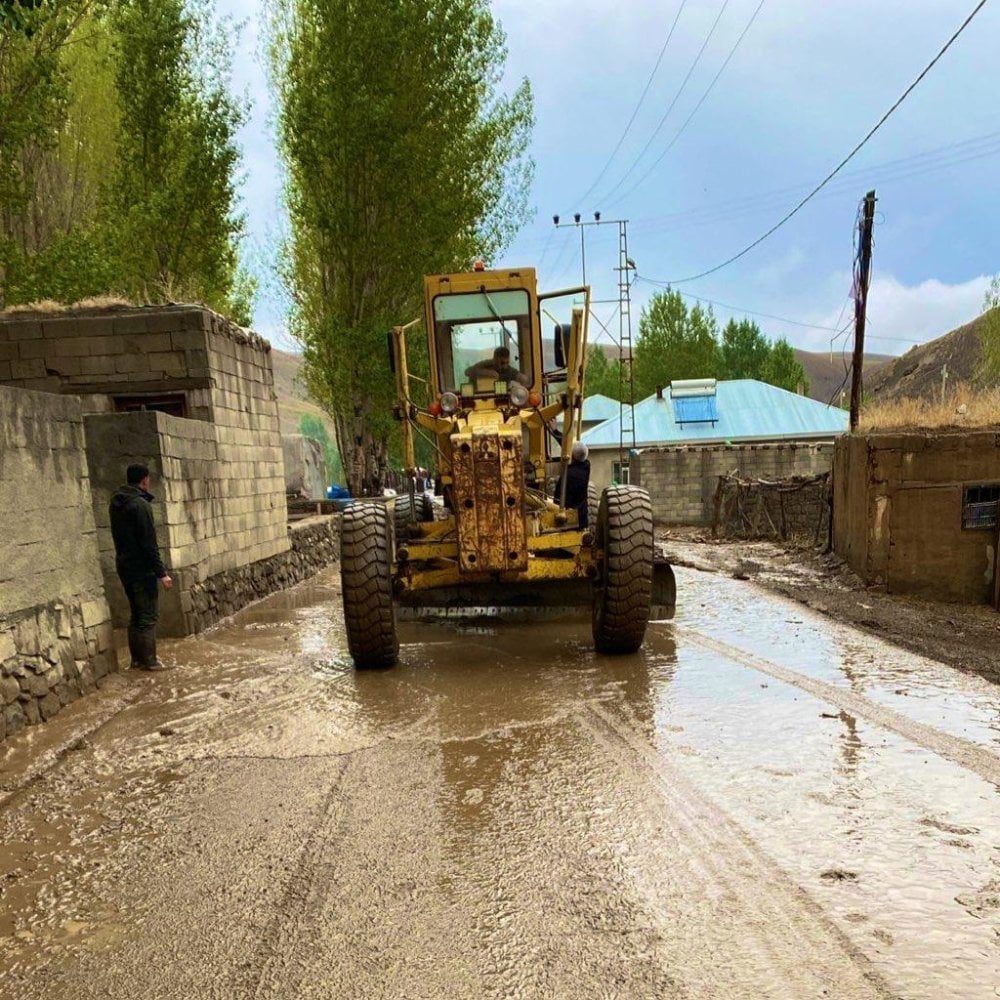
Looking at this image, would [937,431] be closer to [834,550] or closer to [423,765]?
[834,550]

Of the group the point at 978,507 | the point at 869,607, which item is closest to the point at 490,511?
the point at 869,607

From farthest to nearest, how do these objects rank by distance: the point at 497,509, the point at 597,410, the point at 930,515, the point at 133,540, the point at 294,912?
1. the point at 597,410
2. the point at 930,515
3. the point at 133,540
4. the point at 497,509
5. the point at 294,912

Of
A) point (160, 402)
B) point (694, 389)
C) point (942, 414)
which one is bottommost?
point (942, 414)

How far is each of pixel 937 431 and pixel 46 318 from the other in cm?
1163

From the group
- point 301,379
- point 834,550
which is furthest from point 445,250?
point 834,550

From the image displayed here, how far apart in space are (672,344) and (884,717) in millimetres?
51379

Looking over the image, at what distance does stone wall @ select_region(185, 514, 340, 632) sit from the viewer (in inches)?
360

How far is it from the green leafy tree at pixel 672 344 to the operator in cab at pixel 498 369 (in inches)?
1846

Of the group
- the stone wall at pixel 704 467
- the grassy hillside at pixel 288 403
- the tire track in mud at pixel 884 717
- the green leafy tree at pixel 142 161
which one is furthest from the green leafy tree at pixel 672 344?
the grassy hillside at pixel 288 403

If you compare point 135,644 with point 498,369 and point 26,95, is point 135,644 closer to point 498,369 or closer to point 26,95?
point 498,369

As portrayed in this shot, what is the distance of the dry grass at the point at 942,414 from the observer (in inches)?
464

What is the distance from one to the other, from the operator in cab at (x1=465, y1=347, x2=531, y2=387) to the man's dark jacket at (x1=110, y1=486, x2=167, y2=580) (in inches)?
132

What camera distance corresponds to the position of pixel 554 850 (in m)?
3.66

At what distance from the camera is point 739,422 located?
33531 millimetres
